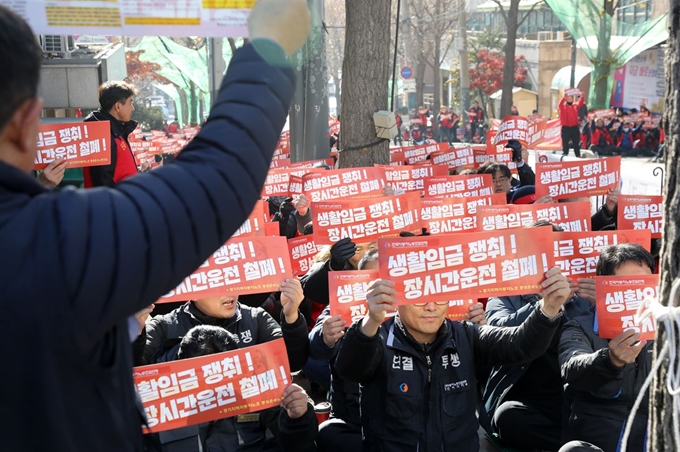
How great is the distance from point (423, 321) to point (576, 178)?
14.7 feet

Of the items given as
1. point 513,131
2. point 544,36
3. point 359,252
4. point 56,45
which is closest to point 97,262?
point 359,252

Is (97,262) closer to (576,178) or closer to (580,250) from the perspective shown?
(580,250)

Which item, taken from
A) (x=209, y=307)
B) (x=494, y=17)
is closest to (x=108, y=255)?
(x=209, y=307)

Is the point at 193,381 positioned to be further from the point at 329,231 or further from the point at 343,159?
the point at 343,159

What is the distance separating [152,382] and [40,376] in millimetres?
2497

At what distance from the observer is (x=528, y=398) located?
5582 millimetres

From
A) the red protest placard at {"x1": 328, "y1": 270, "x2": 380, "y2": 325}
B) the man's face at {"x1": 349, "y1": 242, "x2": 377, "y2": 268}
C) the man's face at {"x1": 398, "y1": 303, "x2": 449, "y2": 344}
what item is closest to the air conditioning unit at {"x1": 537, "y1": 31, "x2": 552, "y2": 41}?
the man's face at {"x1": 349, "y1": 242, "x2": 377, "y2": 268}

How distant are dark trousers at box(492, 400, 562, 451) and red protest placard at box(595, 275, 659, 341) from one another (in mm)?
1416

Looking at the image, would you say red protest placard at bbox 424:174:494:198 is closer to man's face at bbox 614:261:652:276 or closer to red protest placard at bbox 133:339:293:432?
man's face at bbox 614:261:652:276

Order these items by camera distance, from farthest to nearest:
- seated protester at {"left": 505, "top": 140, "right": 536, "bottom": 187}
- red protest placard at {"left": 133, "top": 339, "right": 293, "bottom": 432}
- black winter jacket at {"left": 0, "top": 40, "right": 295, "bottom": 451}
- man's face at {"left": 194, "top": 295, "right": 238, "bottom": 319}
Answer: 1. seated protester at {"left": 505, "top": 140, "right": 536, "bottom": 187}
2. man's face at {"left": 194, "top": 295, "right": 238, "bottom": 319}
3. red protest placard at {"left": 133, "top": 339, "right": 293, "bottom": 432}
4. black winter jacket at {"left": 0, "top": 40, "right": 295, "bottom": 451}

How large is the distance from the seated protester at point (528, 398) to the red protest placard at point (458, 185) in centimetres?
326

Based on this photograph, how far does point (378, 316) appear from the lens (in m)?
3.69

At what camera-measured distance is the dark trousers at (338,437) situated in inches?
191

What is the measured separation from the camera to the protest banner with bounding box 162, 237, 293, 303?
4355 mm
